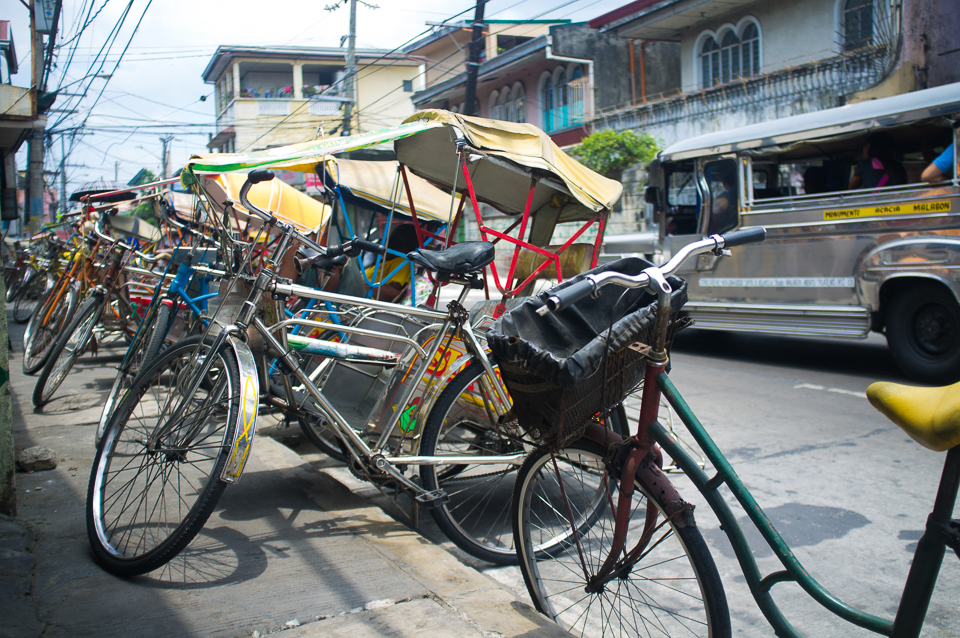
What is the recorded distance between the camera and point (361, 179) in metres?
5.39

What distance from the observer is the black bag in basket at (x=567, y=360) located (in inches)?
69.1

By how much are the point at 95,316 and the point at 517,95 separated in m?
23.5

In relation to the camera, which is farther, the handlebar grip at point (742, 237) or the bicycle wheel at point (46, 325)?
the bicycle wheel at point (46, 325)

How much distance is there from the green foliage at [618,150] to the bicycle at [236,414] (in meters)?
15.6

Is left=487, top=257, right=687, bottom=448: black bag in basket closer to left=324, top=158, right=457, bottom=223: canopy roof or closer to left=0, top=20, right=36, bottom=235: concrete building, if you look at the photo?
left=324, top=158, right=457, bottom=223: canopy roof

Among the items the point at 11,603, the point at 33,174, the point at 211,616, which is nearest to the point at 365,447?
the point at 211,616

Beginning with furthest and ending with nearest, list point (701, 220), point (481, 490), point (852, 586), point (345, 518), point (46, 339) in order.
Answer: point (701, 220)
point (46, 339)
point (481, 490)
point (345, 518)
point (852, 586)

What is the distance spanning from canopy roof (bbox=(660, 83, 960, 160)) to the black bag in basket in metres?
5.64

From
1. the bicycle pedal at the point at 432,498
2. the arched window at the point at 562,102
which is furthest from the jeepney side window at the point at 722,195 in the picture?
the arched window at the point at 562,102

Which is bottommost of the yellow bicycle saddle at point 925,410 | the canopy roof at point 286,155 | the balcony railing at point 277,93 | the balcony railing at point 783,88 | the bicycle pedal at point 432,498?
the bicycle pedal at point 432,498

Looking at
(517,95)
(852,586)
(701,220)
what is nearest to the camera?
(852,586)

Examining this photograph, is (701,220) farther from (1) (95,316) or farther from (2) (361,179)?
(1) (95,316)

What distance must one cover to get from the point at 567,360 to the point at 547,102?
2513 centimetres

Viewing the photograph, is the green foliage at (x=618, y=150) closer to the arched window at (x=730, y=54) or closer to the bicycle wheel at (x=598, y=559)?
the arched window at (x=730, y=54)
